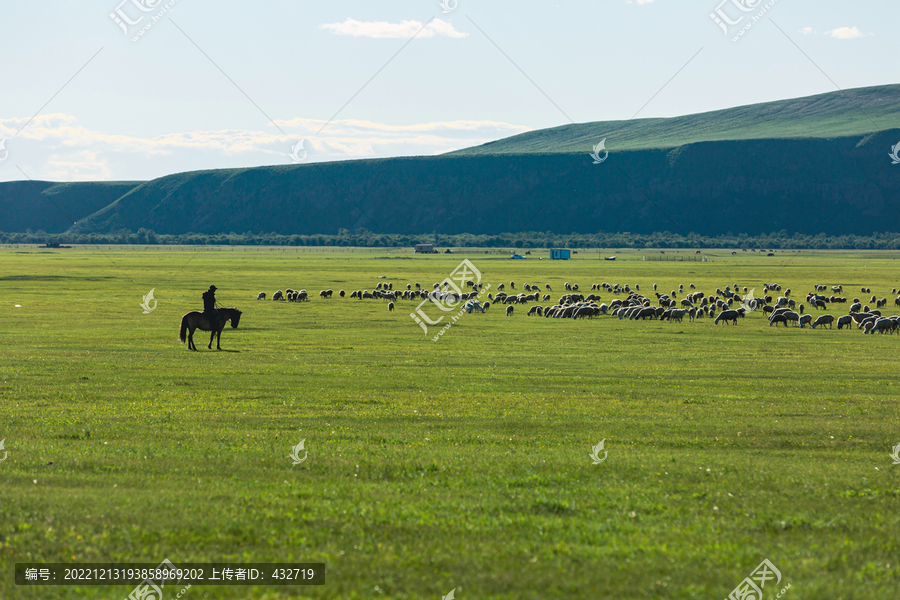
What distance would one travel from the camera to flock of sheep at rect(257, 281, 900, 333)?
1941 inches

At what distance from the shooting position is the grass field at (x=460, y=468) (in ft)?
28.8

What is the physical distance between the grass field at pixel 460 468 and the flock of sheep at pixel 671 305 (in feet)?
54.6

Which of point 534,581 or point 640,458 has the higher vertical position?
point 640,458

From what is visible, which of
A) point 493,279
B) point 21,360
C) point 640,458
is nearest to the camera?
point 640,458

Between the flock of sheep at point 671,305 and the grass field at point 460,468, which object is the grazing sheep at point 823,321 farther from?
the grass field at point 460,468

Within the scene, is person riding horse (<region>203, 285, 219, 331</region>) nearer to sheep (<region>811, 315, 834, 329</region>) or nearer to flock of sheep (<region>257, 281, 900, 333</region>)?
flock of sheep (<region>257, 281, 900, 333</region>)

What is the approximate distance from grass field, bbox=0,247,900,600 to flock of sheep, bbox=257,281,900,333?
1665 centimetres

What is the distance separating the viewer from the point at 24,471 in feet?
40.0

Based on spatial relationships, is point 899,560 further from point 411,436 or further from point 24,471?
point 24,471

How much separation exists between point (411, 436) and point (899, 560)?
9.18 metres

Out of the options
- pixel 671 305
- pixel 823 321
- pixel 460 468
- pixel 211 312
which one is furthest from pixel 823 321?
pixel 460 468

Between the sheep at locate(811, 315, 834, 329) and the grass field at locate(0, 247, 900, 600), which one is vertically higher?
the sheep at locate(811, 315, 834, 329)

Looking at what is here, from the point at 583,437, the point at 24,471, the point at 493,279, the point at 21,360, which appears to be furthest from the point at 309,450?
the point at 493,279

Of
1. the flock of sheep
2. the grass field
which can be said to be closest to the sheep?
the flock of sheep
